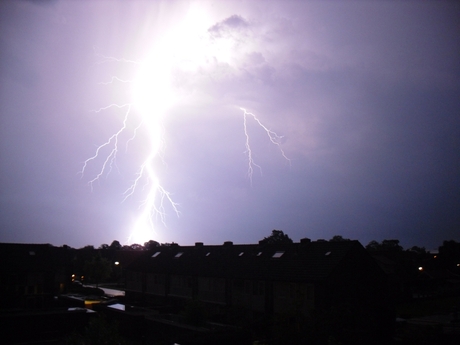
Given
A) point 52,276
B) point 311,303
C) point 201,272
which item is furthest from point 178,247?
point 311,303

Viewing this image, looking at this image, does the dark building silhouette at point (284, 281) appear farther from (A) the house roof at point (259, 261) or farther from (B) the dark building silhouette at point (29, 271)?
(B) the dark building silhouette at point (29, 271)

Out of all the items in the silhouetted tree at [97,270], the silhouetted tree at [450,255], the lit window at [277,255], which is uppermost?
the lit window at [277,255]

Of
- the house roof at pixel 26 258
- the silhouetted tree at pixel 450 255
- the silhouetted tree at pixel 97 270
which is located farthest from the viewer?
the silhouetted tree at pixel 450 255

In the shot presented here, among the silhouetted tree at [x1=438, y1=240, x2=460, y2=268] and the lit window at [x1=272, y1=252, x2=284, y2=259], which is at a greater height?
the lit window at [x1=272, y1=252, x2=284, y2=259]

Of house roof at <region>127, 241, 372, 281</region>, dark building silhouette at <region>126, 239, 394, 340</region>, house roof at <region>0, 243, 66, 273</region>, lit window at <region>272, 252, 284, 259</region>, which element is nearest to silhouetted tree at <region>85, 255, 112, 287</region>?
house roof at <region>0, 243, 66, 273</region>

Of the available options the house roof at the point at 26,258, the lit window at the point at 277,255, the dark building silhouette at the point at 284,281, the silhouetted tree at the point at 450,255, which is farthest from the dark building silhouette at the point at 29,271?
the silhouetted tree at the point at 450,255

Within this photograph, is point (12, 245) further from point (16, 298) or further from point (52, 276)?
point (16, 298)

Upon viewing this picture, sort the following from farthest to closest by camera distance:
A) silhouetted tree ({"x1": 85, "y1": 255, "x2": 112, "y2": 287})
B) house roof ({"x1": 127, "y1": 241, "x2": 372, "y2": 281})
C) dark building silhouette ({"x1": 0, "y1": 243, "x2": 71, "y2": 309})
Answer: silhouetted tree ({"x1": 85, "y1": 255, "x2": 112, "y2": 287})
dark building silhouette ({"x1": 0, "y1": 243, "x2": 71, "y2": 309})
house roof ({"x1": 127, "y1": 241, "x2": 372, "y2": 281})

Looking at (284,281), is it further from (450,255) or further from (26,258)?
(450,255)

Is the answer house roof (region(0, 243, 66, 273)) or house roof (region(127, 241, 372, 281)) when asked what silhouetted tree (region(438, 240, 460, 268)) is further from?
house roof (region(0, 243, 66, 273))
